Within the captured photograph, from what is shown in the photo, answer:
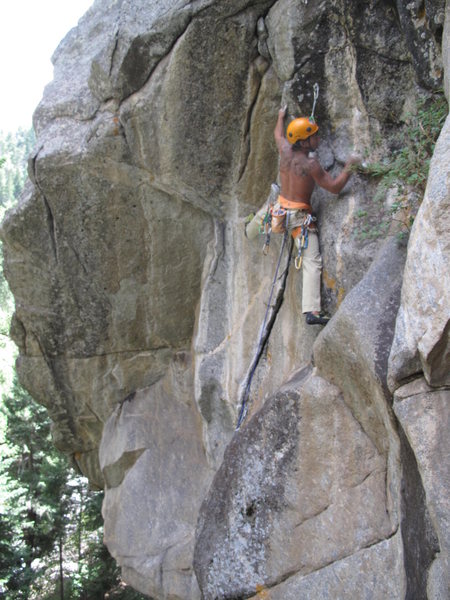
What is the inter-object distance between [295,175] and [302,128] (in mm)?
410

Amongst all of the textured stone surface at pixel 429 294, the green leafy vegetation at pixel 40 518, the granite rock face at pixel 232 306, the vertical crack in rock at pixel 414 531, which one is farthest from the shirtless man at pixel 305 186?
the green leafy vegetation at pixel 40 518

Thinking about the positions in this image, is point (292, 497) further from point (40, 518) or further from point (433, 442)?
point (40, 518)

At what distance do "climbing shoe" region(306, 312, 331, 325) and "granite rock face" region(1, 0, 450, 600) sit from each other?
5.9 inches

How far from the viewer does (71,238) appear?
7594 millimetres

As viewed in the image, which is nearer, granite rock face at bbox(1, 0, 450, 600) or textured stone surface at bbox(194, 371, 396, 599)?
granite rock face at bbox(1, 0, 450, 600)

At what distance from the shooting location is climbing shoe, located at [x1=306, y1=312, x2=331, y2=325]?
5.25 meters

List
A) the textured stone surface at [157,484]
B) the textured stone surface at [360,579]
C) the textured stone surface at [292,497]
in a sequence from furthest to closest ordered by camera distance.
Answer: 1. the textured stone surface at [157,484]
2. the textured stone surface at [292,497]
3. the textured stone surface at [360,579]

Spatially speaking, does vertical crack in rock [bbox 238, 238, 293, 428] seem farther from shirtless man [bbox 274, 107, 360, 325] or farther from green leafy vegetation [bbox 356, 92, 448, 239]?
green leafy vegetation [bbox 356, 92, 448, 239]

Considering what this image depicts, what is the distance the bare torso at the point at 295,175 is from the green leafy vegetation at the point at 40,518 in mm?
8055

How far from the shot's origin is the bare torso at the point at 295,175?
5309 millimetres

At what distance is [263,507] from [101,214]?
412cm

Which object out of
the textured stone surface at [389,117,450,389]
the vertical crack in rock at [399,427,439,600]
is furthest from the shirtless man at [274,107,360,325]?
the vertical crack in rock at [399,427,439,600]

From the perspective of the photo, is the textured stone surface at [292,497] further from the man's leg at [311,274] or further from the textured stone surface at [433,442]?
the textured stone surface at [433,442]

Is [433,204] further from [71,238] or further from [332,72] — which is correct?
[71,238]
